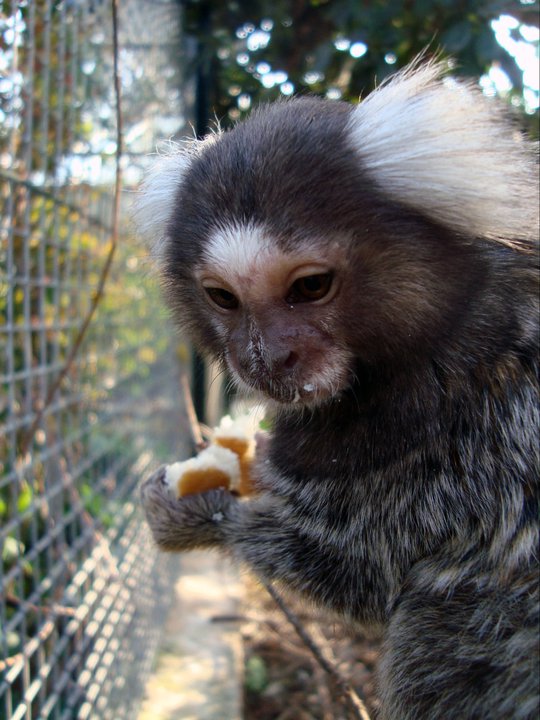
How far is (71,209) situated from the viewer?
2395 millimetres

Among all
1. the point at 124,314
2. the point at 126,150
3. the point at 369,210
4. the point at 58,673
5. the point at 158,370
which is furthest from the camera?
the point at 158,370

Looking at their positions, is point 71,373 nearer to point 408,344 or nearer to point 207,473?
point 207,473

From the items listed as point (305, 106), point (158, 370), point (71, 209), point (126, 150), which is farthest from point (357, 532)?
point (158, 370)

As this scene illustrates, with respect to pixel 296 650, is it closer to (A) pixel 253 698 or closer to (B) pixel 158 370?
(A) pixel 253 698

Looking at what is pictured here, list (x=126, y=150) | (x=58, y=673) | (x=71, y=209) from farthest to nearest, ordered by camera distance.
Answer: (x=126, y=150)
(x=71, y=209)
(x=58, y=673)

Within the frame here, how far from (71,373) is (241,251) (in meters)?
1.36

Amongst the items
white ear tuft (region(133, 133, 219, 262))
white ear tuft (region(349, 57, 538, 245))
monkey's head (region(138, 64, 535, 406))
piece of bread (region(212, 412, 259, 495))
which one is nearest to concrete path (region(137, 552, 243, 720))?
piece of bread (region(212, 412, 259, 495))

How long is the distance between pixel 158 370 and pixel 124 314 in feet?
2.60

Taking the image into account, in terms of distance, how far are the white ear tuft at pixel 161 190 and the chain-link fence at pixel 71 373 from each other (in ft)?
0.95

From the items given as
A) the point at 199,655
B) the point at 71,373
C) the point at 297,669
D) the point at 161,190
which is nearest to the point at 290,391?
the point at 161,190

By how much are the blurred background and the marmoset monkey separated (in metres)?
0.50

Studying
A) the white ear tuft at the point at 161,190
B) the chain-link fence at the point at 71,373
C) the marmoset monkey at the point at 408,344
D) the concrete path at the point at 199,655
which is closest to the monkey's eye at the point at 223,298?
the marmoset monkey at the point at 408,344

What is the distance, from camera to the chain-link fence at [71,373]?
198 centimetres

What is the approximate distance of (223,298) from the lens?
5.71ft
